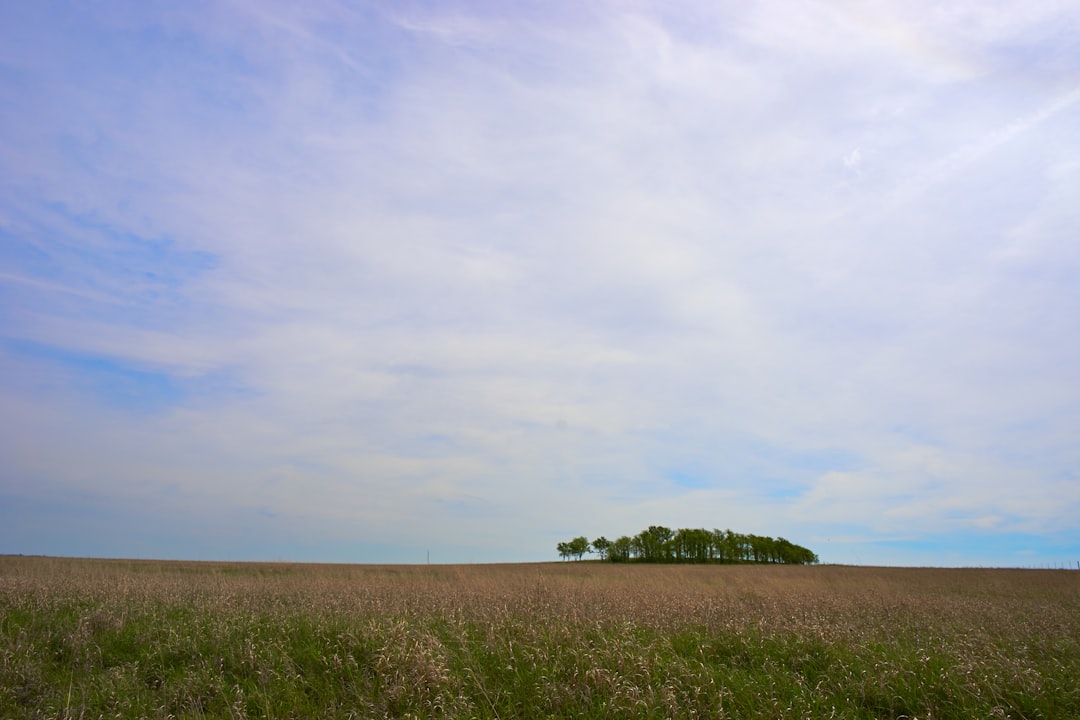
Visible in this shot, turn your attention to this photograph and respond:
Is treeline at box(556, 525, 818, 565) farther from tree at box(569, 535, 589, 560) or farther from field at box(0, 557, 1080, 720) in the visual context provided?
field at box(0, 557, 1080, 720)

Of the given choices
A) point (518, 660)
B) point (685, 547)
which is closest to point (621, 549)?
point (685, 547)

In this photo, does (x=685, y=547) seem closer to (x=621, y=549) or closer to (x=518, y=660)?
(x=621, y=549)

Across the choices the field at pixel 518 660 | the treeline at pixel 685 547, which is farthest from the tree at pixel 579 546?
the field at pixel 518 660

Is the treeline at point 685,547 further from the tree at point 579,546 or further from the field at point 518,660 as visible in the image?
the field at point 518,660

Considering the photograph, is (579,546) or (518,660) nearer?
(518,660)

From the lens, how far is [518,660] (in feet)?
28.2

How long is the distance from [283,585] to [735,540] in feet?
263

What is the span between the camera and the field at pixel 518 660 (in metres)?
7.36

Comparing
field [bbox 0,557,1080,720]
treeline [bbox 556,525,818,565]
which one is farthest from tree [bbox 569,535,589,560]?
field [bbox 0,557,1080,720]

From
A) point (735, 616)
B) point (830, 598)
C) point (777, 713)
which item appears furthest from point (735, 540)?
point (777, 713)

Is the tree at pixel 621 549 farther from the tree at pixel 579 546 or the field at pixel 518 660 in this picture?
the field at pixel 518 660

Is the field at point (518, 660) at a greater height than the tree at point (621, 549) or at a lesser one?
greater

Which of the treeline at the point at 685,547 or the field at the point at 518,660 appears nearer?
the field at the point at 518,660

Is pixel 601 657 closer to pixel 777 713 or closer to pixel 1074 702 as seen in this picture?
pixel 777 713
